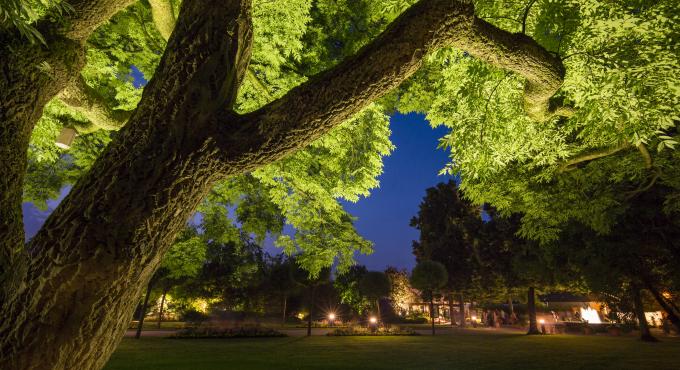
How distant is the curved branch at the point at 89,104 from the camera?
4.40 metres

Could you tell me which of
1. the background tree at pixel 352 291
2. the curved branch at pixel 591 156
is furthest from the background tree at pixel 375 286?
the curved branch at pixel 591 156

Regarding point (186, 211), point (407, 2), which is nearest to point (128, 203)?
point (186, 211)

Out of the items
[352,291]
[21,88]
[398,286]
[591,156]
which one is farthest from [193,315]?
[21,88]

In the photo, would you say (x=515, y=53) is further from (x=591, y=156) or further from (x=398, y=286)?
(x=398, y=286)

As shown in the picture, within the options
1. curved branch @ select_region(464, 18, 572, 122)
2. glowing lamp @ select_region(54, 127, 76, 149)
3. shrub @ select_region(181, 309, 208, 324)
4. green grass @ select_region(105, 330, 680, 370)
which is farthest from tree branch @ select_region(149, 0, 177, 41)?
shrub @ select_region(181, 309, 208, 324)

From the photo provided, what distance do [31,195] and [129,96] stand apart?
196 inches

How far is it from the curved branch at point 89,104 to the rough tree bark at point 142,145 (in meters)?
1.19

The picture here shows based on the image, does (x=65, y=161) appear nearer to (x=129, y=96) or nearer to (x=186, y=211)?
(x=129, y=96)

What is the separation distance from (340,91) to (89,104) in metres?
3.89

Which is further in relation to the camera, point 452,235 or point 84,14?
point 452,235

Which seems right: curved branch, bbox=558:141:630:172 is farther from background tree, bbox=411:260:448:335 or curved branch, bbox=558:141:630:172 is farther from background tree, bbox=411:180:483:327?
background tree, bbox=411:180:483:327

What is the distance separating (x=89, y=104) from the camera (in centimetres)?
478

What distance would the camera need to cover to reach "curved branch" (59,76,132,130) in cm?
440

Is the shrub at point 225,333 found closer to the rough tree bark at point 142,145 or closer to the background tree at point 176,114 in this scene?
the background tree at point 176,114
